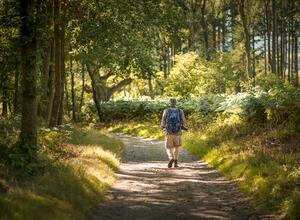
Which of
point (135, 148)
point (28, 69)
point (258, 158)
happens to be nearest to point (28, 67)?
point (28, 69)

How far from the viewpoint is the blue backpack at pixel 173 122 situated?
54.3ft

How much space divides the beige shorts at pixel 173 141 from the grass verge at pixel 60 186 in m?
1.81

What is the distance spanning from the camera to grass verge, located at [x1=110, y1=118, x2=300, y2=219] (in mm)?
10102

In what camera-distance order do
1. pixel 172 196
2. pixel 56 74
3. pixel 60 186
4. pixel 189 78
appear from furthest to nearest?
pixel 189 78
pixel 56 74
pixel 172 196
pixel 60 186

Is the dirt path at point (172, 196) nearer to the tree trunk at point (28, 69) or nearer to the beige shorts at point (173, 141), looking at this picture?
the beige shorts at point (173, 141)

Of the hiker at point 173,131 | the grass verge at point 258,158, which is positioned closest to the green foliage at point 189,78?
the grass verge at point 258,158

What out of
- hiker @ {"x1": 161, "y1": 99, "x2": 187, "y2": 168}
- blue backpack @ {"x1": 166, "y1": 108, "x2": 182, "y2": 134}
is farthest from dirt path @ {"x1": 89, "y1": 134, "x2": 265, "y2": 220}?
blue backpack @ {"x1": 166, "y1": 108, "x2": 182, "y2": 134}

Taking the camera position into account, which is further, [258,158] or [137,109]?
[137,109]

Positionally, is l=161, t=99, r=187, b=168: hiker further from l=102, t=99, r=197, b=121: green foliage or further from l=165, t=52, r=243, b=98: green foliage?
l=165, t=52, r=243, b=98: green foliage

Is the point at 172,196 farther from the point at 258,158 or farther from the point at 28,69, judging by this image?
the point at 28,69

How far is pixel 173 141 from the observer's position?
16.5 metres

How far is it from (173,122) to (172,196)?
518 centimetres

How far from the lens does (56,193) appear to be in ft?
31.9

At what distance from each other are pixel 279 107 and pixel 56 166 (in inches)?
374
